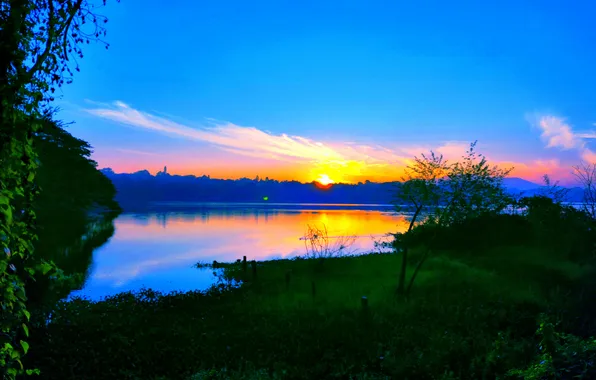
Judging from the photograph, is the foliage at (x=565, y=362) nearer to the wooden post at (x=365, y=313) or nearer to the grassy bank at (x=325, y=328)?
the grassy bank at (x=325, y=328)

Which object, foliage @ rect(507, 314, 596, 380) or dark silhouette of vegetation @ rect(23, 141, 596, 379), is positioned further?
dark silhouette of vegetation @ rect(23, 141, 596, 379)

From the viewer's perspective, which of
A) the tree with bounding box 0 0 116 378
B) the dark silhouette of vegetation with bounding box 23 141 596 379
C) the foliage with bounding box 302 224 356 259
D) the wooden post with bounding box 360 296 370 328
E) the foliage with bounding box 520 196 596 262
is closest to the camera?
the tree with bounding box 0 0 116 378

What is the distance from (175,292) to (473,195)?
76.8ft

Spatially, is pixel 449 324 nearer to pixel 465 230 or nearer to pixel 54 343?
pixel 54 343

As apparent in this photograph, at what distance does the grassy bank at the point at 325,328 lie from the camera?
1384 centimetres

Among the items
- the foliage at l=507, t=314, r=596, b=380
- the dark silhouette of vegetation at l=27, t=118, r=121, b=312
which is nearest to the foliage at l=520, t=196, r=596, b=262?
the foliage at l=507, t=314, r=596, b=380

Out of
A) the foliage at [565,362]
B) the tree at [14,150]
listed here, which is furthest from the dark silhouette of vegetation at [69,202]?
the foliage at [565,362]

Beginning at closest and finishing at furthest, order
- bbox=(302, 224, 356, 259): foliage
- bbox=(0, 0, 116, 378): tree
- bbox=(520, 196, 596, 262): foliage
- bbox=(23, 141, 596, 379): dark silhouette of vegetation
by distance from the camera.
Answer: bbox=(0, 0, 116, 378): tree, bbox=(23, 141, 596, 379): dark silhouette of vegetation, bbox=(520, 196, 596, 262): foliage, bbox=(302, 224, 356, 259): foliage

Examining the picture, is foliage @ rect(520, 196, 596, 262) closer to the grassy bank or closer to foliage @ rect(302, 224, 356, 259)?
the grassy bank

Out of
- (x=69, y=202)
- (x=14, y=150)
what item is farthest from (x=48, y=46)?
(x=69, y=202)

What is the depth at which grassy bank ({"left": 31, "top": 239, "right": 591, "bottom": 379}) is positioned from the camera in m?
13.8

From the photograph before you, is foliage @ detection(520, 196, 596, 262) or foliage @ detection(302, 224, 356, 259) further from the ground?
foliage @ detection(520, 196, 596, 262)

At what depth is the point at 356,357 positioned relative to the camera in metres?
15.2

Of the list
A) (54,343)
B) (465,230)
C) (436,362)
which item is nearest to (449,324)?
(436,362)
